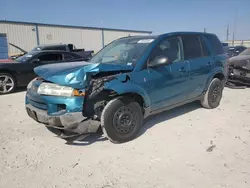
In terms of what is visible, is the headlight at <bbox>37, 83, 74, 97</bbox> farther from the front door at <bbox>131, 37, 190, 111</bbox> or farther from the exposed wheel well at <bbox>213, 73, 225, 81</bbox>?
the exposed wheel well at <bbox>213, 73, 225, 81</bbox>

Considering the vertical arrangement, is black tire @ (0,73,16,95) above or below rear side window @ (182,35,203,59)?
below

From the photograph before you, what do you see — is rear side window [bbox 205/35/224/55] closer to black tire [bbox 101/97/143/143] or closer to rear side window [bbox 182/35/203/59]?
rear side window [bbox 182/35/203/59]

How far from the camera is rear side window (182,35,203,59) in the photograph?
441cm

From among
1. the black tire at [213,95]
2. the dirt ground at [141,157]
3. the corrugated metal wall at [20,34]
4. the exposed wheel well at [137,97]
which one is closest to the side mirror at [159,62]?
the exposed wheel well at [137,97]

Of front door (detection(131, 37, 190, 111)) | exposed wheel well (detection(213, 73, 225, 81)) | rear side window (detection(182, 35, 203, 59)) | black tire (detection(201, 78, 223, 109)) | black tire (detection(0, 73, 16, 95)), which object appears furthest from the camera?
black tire (detection(0, 73, 16, 95))

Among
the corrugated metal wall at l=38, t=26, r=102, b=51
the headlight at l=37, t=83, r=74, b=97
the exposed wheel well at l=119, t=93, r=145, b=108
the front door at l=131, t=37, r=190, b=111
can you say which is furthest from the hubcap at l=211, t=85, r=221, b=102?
the corrugated metal wall at l=38, t=26, r=102, b=51

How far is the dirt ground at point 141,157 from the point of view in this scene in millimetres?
2545

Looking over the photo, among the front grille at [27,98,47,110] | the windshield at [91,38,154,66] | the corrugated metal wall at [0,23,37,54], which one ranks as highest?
the corrugated metal wall at [0,23,37,54]

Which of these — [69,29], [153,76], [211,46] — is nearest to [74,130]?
[153,76]

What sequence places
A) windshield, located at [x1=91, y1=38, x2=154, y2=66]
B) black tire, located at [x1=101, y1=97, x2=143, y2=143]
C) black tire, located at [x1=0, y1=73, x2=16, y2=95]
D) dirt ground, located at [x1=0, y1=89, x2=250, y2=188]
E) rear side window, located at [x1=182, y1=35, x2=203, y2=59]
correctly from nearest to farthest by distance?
dirt ground, located at [x1=0, y1=89, x2=250, y2=188] → black tire, located at [x1=101, y1=97, x2=143, y2=143] → windshield, located at [x1=91, y1=38, x2=154, y2=66] → rear side window, located at [x1=182, y1=35, x2=203, y2=59] → black tire, located at [x1=0, y1=73, x2=16, y2=95]

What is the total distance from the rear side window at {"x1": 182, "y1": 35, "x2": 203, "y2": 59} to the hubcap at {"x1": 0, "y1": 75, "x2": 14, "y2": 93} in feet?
19.6

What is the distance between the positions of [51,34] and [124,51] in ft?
76.2

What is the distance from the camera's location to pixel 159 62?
139 inches

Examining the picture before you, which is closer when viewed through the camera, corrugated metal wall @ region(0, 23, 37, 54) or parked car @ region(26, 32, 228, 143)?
parked car @ region(26, 32, 228, 143)
